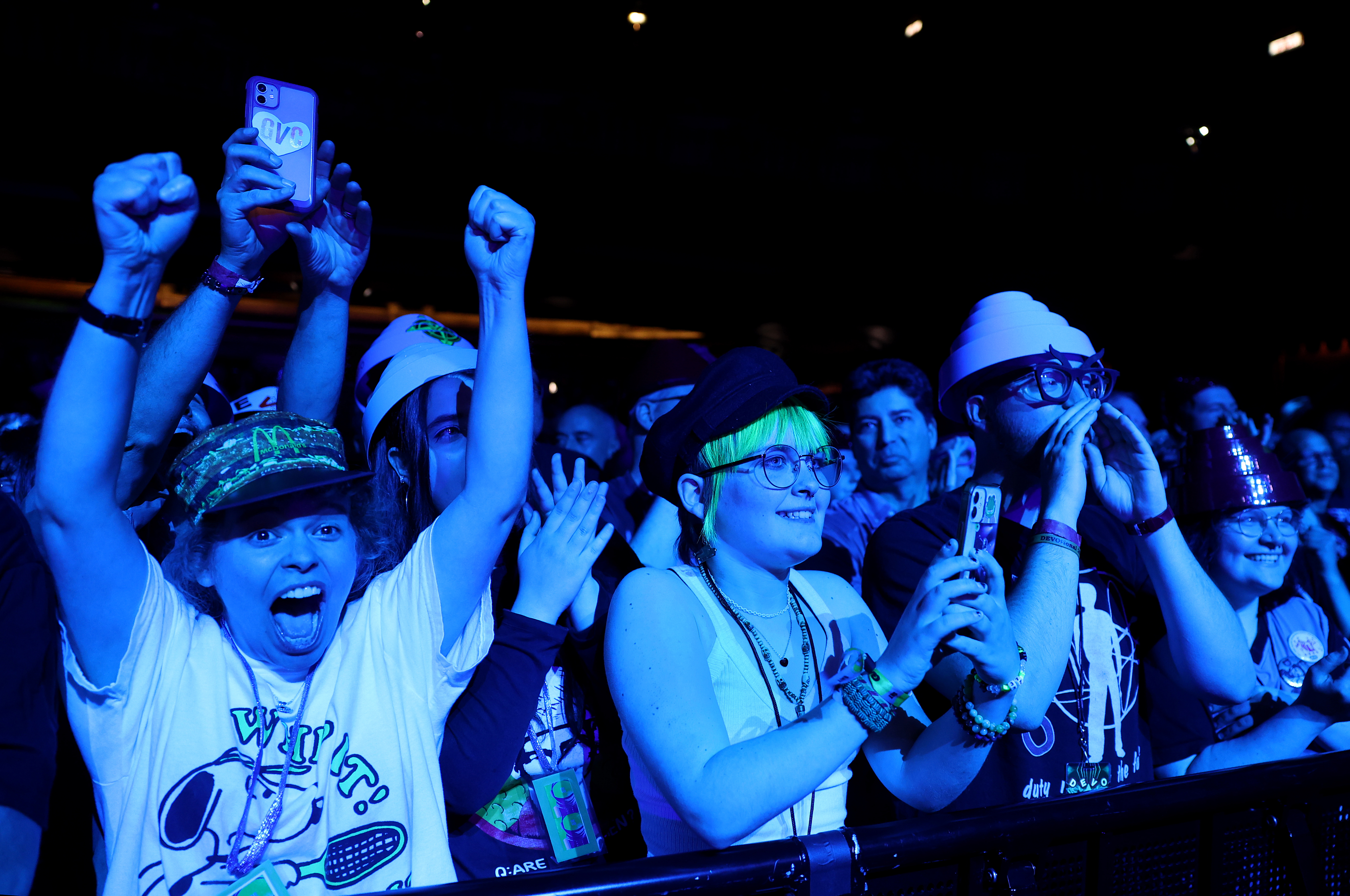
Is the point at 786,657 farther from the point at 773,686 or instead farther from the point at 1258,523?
the point at 1258,523

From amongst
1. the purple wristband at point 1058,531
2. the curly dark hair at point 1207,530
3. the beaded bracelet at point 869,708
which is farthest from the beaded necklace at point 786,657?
the curly dark hair at point 1207,530

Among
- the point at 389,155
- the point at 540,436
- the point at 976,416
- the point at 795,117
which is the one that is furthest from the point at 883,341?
the point at 976,416

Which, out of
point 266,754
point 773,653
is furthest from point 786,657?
point 266,754

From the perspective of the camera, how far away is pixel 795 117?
503 inches

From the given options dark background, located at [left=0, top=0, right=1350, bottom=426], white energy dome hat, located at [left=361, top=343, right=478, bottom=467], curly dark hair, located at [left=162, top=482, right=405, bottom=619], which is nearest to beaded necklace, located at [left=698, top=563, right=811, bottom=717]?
curly dark hair, located at [left=162, top=482, right=405, bottom=619]

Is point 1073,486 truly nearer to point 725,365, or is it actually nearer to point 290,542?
point 725,365

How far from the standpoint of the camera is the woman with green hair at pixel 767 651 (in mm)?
1241

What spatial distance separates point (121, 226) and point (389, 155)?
10.0 metres

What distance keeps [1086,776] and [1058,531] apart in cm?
48

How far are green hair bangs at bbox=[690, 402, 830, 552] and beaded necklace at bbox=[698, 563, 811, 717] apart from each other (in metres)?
0.07

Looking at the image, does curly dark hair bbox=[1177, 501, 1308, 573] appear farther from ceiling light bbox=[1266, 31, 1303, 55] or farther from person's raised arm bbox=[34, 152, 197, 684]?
ceiling light bbox=[1266, 31, 1303, 55]

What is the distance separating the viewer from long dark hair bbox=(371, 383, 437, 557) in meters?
1.85

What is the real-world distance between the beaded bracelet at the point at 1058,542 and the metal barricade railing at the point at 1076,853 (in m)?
0.43

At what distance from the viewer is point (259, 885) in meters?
1.22
